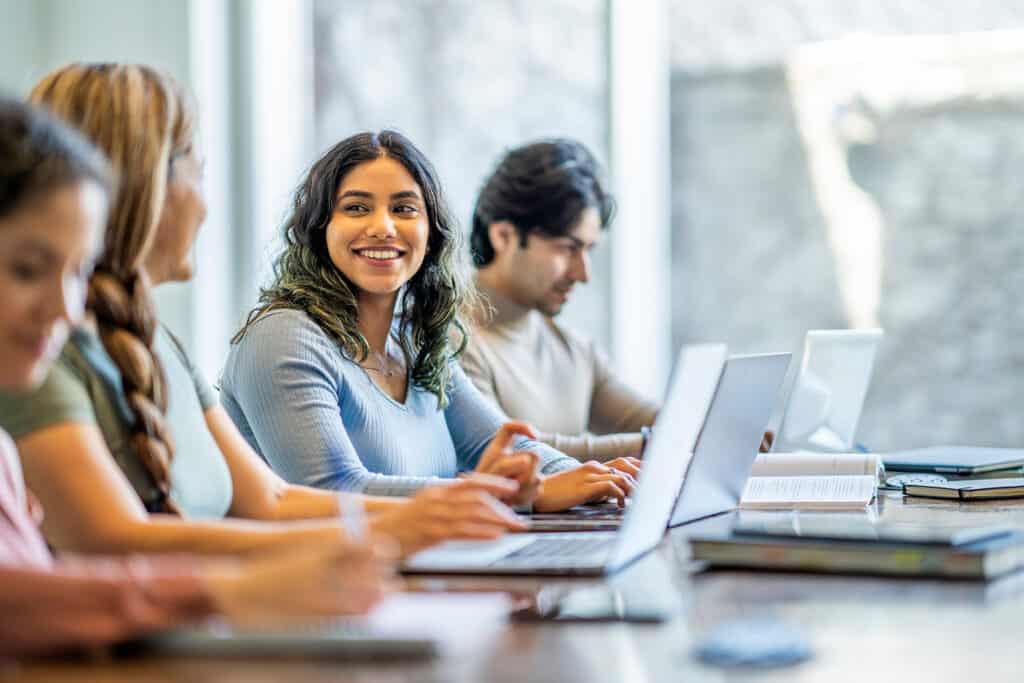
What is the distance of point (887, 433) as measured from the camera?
3.98 meters

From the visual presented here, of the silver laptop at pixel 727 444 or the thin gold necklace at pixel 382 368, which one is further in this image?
the thin gold necklace at pixel 382 368

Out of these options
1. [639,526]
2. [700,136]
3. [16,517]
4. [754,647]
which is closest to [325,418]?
[639,526]

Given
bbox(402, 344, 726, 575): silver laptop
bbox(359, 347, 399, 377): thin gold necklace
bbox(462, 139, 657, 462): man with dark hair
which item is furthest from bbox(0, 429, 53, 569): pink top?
bbox(462, 139, 657, 462): man with dark hair

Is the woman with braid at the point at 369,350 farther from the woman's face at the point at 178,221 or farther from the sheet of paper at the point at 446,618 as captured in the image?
the sheet of paper at the point at 446,618

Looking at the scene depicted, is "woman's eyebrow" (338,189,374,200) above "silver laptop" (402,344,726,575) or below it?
above

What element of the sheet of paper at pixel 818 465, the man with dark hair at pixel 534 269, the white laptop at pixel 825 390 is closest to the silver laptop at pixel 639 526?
the sheet of paper at pixel 818 465

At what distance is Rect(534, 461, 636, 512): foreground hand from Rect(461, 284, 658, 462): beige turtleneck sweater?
2.66 feet

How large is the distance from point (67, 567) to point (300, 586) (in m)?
0.19

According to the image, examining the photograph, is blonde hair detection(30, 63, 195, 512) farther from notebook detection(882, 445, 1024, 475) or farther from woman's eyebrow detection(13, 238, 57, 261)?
notebook detection(882, 445, 1024, 475)

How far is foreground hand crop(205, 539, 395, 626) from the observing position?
100 cm

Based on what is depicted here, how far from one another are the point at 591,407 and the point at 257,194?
4.88 feet

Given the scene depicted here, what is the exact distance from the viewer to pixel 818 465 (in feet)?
7.30

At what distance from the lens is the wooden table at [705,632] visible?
0.99 metres

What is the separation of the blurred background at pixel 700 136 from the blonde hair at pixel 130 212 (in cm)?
264
